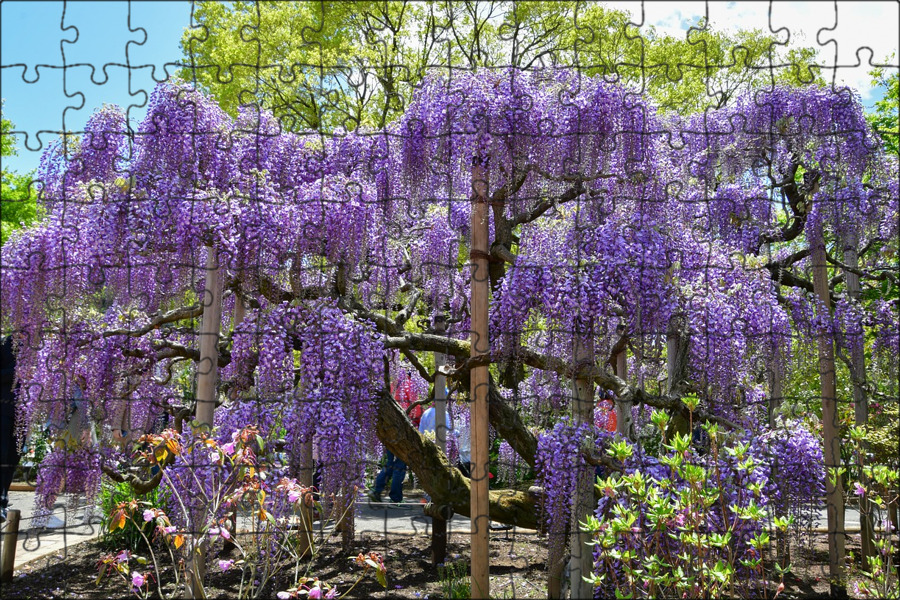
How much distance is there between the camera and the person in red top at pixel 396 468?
23.6 ft

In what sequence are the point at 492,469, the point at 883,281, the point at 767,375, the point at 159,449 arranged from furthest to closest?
the point at 492,469 → the point at 883,281 → the point at 767,375 → the point at 159,449

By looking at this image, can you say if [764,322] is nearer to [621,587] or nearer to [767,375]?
[767,375]

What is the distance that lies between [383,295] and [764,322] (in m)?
2.63

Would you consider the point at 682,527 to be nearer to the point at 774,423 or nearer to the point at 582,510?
the point at 582,510

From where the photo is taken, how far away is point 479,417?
3361 millimetres

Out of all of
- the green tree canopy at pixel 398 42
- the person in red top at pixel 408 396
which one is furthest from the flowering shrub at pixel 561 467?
the green tree canopy at pixel 398 42

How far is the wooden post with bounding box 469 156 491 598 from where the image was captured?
3332mm

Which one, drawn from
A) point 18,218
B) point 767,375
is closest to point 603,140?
point 767,375

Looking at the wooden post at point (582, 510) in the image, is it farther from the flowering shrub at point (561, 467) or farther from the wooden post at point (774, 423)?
the wooden post at point (774, 423)

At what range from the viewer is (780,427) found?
437 cm

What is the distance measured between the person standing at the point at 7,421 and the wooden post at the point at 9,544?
0.04 meters

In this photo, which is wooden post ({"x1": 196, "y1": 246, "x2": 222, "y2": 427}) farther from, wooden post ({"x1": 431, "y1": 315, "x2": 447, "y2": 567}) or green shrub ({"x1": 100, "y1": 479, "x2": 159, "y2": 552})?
green shrub ({"x1": 100, "y1": 479, "x2": 159, "y2": 552})

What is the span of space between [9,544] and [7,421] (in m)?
0.68
